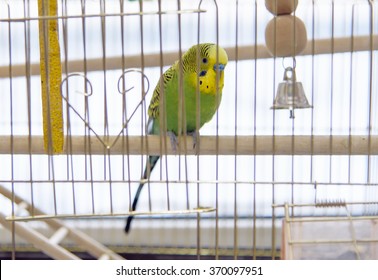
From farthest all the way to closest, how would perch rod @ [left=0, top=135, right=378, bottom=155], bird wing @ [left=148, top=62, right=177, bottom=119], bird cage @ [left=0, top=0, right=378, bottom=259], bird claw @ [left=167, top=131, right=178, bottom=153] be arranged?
bird cage @ [left=0, top=0, right=378, bottom=259], bird wing @ [left=148, top=62, right=177, bottom=119], bird claw @ [left=167, top=131, right=178, bottom=153], perch rod @ [left=0, top=135, right=378, bottom=155]

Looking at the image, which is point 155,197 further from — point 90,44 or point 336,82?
point 336,82

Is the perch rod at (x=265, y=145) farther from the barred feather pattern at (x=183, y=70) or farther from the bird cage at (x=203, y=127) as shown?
the bird cage at (x=203, y=127)

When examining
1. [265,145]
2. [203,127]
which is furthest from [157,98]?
[203,127]

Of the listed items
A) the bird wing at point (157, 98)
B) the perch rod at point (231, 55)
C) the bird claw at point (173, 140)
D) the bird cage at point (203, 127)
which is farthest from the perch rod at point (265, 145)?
the bird cage at point (203, 127)

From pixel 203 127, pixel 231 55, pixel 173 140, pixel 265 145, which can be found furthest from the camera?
pixel 203 127

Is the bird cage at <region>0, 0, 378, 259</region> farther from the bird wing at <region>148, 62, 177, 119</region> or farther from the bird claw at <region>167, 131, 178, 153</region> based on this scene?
the bird claw at <region>167, 131, 178, 153</region>

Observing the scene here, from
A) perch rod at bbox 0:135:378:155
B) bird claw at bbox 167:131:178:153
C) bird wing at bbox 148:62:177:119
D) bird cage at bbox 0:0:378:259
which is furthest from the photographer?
bird cage at bbox 0:0:378:259

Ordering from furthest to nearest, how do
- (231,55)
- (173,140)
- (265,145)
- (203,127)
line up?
1. (203,127)
2. (231,55)
3. (173,140)
4. (265,145)

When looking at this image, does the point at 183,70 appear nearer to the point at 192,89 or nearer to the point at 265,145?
the point at 192,89

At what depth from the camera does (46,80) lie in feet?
2.79

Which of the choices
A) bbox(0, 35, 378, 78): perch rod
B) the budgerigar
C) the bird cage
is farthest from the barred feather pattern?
the bird cage

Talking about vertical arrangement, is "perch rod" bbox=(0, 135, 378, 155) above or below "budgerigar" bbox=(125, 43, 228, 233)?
below

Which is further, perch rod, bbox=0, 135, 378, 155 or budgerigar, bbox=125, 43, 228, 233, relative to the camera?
budgerigar, bbox=125, 43, 228, 233

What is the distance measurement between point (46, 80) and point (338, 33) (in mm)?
1218
